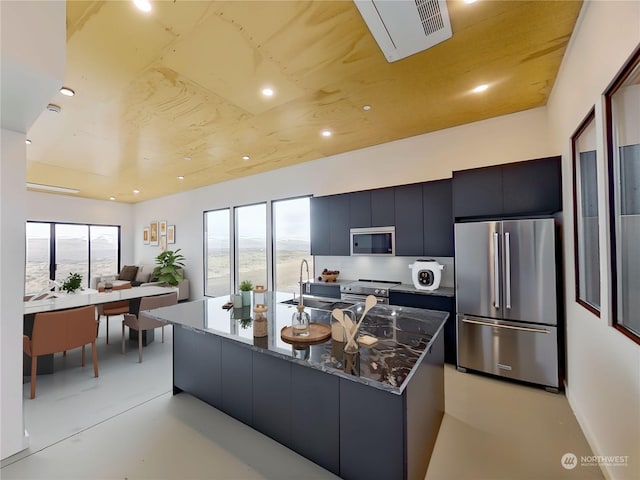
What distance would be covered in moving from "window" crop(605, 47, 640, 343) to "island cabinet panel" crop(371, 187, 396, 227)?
8.01 feet

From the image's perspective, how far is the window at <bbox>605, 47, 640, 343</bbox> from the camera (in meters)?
1.39

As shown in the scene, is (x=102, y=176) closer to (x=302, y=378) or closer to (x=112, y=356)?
(x=112, y=356)

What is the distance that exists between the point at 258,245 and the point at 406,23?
499cm

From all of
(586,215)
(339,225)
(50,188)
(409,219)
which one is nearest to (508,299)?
(586,215)

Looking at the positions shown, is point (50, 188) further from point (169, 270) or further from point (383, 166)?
point (383, 166)

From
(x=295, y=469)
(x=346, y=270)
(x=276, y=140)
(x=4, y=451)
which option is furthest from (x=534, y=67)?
(x=4, y=451)

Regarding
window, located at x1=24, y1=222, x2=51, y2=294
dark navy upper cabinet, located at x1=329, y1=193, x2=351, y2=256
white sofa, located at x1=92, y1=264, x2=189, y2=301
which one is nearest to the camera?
dark navy upper cabinet, located at x1=329, y1=193, x2=351, y2=256

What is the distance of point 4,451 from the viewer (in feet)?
6.20

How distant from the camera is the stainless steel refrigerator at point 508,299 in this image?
2645 millimetres

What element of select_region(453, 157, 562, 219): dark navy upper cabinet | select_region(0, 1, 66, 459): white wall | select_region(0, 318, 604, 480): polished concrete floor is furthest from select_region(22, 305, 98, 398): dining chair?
select_region(453, 157, 562, 219): dark navy upper cabinet

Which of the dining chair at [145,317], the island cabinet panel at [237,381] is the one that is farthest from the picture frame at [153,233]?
the island cabinet panel at [237,381]

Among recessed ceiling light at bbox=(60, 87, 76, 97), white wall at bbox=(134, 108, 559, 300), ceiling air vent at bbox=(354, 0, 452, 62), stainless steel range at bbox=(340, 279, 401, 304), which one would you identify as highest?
ceiling air vent at bbox=(354, 0, 452, 62)

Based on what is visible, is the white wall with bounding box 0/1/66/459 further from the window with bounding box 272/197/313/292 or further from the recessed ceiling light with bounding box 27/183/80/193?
the recessed ceiling light with bounding box 27/183/80/193

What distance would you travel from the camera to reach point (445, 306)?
3246 mm
